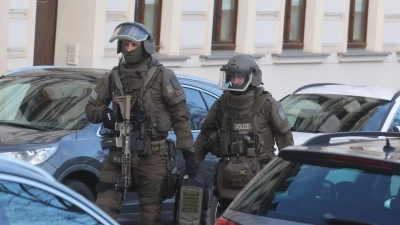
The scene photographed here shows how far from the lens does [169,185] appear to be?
7.02m

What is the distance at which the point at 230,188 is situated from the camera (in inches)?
280

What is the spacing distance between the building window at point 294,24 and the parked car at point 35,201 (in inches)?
578

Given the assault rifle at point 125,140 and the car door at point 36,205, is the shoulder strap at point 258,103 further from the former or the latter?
the car door at point 36,205

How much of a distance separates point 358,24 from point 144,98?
13972 millimetres

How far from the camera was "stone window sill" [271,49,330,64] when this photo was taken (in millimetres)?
17453

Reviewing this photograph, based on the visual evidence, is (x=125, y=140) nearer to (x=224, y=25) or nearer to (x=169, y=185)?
(x=169, y=185)

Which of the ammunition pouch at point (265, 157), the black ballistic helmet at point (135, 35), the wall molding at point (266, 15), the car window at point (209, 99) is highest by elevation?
the wall molding at point (266, 15)

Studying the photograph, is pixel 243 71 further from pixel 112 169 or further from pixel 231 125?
pixel 112 169

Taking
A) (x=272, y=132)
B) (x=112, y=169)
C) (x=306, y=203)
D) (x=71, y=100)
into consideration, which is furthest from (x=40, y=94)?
(x=306, y=203)

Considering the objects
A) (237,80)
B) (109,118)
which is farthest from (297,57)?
(109,118)

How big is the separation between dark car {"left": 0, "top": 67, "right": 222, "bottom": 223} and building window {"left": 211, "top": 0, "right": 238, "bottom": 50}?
771cm

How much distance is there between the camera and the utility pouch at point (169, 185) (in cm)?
696

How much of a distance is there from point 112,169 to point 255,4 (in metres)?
10.2

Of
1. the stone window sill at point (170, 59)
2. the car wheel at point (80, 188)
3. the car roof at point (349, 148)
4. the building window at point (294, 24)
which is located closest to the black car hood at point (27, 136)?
the car wheel at point (80, 188)
